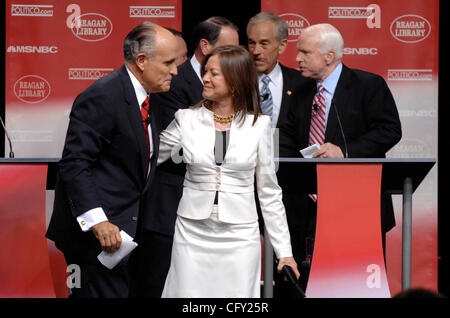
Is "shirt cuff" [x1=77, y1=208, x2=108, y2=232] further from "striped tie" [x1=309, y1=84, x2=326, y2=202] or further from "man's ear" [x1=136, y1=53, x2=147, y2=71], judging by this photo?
"striped tie" [x1=309, y1=84, x2=326, y2=202]

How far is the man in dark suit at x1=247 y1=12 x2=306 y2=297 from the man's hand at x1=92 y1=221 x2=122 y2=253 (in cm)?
208

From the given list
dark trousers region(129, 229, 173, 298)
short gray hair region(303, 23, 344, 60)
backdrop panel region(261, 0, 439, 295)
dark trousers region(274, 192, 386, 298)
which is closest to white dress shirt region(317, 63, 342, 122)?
short gray hair region(303, 23, 344, 60)

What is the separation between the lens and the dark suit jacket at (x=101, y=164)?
381 cm

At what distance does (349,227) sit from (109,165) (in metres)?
1.45

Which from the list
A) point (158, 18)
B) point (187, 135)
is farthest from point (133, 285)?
point (158, 18)

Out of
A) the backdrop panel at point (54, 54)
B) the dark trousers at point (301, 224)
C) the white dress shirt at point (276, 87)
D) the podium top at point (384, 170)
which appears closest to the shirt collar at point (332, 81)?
the white dress shirt at point (276, 87)

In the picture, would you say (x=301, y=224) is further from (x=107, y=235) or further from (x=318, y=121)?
(x=107, y=235)

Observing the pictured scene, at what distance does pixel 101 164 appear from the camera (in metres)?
3.94

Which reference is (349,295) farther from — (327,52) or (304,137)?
(327,52)

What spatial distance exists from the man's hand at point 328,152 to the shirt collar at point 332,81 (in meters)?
0.70

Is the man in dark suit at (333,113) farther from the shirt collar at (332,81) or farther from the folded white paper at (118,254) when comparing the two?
the folded white paper at (118,254)

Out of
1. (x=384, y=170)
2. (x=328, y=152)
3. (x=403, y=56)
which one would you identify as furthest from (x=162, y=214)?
(x=403, y=56)

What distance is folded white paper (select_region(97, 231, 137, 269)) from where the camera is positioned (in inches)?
153

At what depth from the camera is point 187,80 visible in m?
5.09
